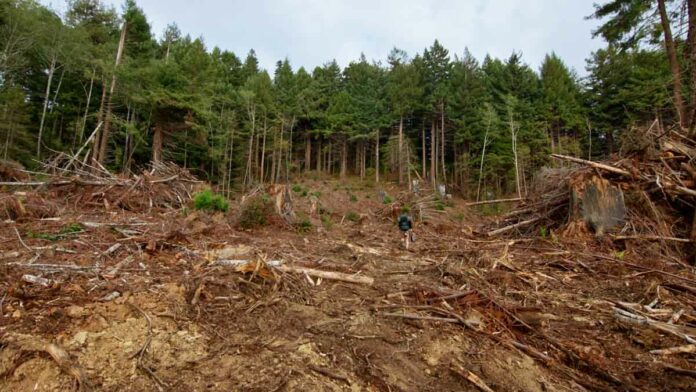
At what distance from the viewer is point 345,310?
3494 mm

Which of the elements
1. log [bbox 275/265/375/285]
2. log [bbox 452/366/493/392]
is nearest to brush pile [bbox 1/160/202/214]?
log [bbox 275/265/375/285]

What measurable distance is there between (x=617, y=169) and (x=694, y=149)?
163 cm

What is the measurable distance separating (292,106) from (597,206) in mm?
31450

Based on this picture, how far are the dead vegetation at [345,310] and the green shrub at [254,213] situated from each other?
2.09m

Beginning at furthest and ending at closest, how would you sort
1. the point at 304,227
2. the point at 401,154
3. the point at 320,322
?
1. the point at 401,154
2. the point at 304,227
3. the point at 320,322

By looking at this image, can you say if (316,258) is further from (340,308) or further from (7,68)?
(7,68)

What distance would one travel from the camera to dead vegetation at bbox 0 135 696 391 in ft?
7.77

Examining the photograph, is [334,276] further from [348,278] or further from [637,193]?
[637,193]

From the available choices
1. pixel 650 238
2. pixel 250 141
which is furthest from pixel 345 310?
pixel 250 141

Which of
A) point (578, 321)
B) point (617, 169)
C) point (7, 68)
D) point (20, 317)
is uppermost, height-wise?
point (7, 68)

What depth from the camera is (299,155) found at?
4100 centimetres

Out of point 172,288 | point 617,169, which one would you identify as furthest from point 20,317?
point 617,169

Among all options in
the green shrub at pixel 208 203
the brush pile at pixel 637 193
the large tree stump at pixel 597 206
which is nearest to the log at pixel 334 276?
the brush pile at pixel 637 193

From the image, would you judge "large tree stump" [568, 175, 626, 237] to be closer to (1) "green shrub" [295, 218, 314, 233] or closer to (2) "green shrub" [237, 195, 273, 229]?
(1) "green shrub" [295, 218, 314, 233]
